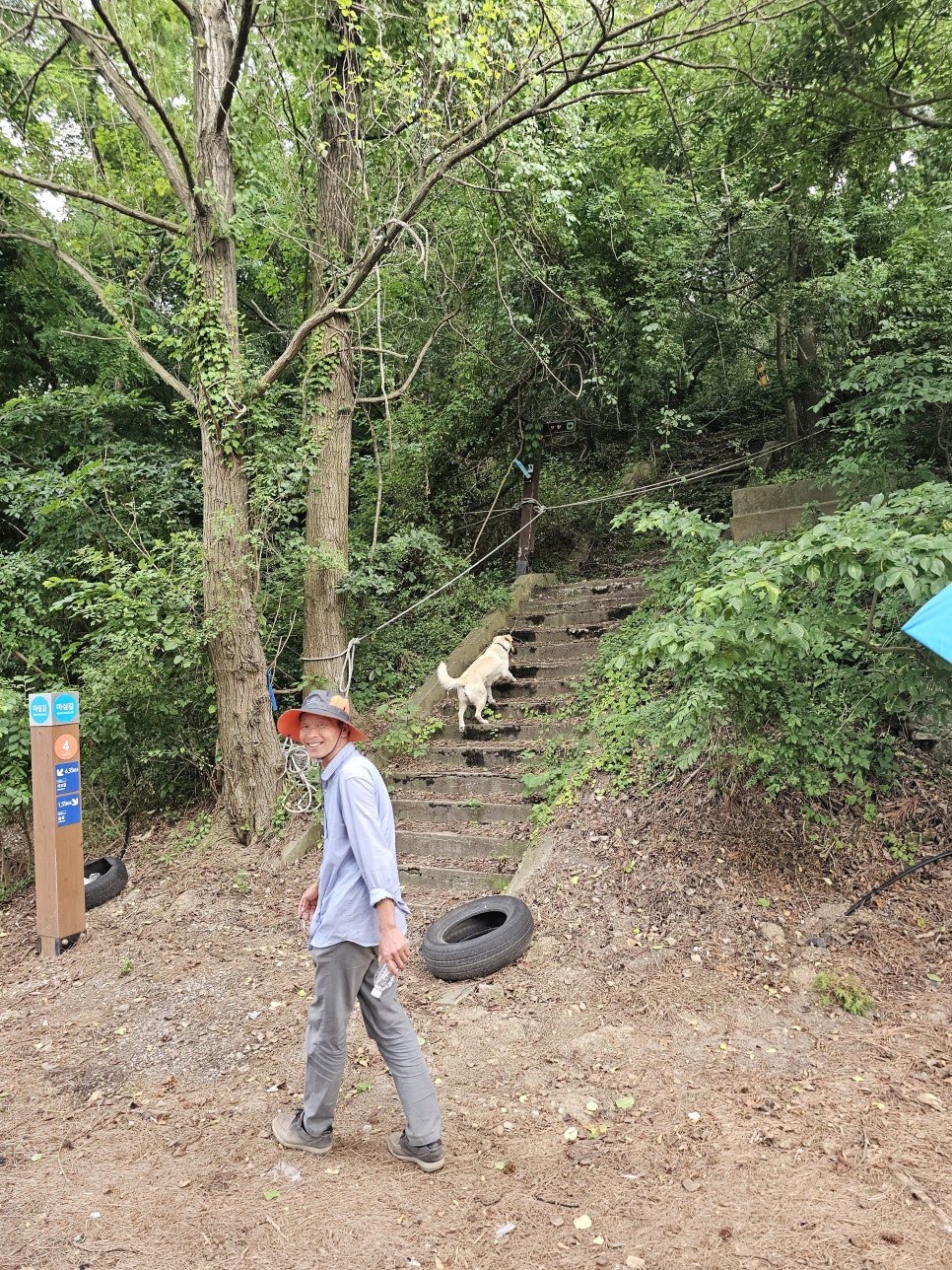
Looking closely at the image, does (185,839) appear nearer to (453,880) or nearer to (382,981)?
(453,880)

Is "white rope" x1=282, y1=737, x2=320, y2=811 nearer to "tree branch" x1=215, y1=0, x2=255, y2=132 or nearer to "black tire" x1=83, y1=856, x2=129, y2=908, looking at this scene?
"black tire" x1=83, y1=856, x2=129, y2=908

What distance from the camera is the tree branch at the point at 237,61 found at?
20.3ft

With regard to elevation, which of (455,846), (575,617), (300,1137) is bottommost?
(455,846)

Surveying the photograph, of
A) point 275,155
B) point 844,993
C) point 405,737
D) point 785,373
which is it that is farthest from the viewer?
point 785,373

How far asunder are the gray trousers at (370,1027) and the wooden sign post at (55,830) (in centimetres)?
383

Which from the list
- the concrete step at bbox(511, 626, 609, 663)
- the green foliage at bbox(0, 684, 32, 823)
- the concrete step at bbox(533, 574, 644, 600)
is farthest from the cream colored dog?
the green foliage at bbox(0, 684, 32, 823)

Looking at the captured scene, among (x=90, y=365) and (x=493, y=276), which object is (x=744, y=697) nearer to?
(x=493, y=276)

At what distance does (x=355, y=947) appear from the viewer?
3.14 metres

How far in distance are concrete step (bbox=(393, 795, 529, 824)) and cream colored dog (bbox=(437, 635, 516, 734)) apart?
1.06 meters

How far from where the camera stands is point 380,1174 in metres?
3.16

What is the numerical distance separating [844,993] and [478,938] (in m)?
2.14

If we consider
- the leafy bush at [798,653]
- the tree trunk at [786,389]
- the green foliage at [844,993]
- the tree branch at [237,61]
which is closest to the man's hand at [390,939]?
the leafy bush at [798,653]

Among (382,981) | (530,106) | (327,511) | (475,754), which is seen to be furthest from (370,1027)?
(530,106)

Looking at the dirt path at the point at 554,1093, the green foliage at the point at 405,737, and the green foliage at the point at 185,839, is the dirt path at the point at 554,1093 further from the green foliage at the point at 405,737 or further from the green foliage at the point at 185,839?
the green foliage at the point at 405,737
